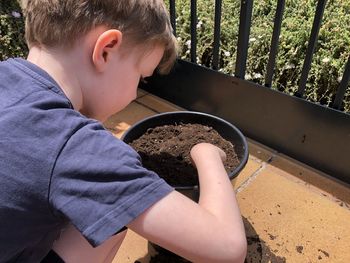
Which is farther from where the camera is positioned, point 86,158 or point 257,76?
point 257,76

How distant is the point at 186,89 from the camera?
2547 mm

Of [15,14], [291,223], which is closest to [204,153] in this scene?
[291,223]

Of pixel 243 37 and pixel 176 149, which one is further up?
pixel 243 37

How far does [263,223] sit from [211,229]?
850 millimetres

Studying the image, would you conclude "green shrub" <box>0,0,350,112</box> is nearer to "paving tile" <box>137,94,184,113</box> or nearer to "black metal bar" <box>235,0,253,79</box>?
"black metal bar" <box>235,0,253,79</box>

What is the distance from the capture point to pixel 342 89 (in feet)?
6.13

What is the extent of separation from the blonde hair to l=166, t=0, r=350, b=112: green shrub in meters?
1.17

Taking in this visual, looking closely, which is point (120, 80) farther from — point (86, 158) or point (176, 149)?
point (176, 149)

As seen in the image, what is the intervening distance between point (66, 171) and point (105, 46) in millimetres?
368

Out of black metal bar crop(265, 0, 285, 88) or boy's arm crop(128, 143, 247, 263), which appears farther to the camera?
black metal bar crop(265, 0, 285, 88)

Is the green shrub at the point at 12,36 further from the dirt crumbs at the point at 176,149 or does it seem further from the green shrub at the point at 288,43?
the dirt crumbs at the point at 176,149

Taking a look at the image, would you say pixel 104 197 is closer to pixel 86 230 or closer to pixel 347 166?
pixel 86 230

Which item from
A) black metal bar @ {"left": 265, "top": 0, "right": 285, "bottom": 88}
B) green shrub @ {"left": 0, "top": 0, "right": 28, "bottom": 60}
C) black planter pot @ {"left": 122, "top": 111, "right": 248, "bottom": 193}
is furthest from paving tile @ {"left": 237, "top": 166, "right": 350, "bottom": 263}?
green shrub @ {"left": 0, "top": 0, "right": 28, "bottom": 60}

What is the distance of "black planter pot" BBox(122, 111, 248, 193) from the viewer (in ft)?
5.19
